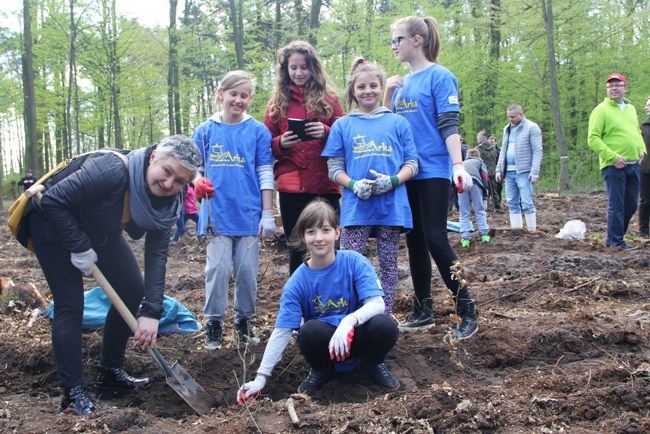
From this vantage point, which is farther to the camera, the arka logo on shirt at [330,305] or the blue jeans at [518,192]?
the blue jeans at [518,192]

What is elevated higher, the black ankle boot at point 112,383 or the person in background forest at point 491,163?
the person in background forest at point 491,163

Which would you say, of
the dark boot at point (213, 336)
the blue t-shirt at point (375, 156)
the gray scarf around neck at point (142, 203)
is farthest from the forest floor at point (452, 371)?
the gray scarf around neck at point (142, 203)

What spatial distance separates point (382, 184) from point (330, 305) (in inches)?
34.0

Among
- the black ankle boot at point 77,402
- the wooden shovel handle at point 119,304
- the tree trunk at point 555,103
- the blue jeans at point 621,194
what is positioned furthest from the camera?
the tree trunk at point 555,103

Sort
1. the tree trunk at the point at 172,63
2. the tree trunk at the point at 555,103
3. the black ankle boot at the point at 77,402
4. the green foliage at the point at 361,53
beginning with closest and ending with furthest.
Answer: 1. the black ankle boot at the point at 77,402
2. the tree trunk at the point at 555,103
3. the green foliage at the point at 361,53
4. the tree trunk at the point at 172,63

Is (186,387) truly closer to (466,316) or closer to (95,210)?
(95,210)

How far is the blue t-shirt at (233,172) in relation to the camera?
392 centimetres

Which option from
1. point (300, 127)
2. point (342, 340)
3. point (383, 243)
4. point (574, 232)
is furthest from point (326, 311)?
point (574, 232)

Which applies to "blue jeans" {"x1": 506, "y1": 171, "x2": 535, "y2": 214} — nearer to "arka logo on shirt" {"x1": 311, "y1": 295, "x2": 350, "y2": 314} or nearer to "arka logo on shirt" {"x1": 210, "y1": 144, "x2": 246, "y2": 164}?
"arka logo on shirt" {"x1": 210, "y1": 144, "x2": 246, "y2": 164}

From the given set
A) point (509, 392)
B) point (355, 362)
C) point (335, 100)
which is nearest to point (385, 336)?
point (355, 362)

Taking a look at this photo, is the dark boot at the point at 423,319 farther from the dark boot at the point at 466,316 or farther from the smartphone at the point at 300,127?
the smartphone at the point at 300,127

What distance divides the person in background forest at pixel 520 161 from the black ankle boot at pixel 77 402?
6.95 metres

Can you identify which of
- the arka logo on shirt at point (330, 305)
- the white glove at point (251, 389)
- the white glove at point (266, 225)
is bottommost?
the white glove at point (251, 389)

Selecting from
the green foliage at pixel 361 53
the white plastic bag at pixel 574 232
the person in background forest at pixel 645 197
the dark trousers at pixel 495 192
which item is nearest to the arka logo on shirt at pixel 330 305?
the white plastic bag at pixel 574 232
